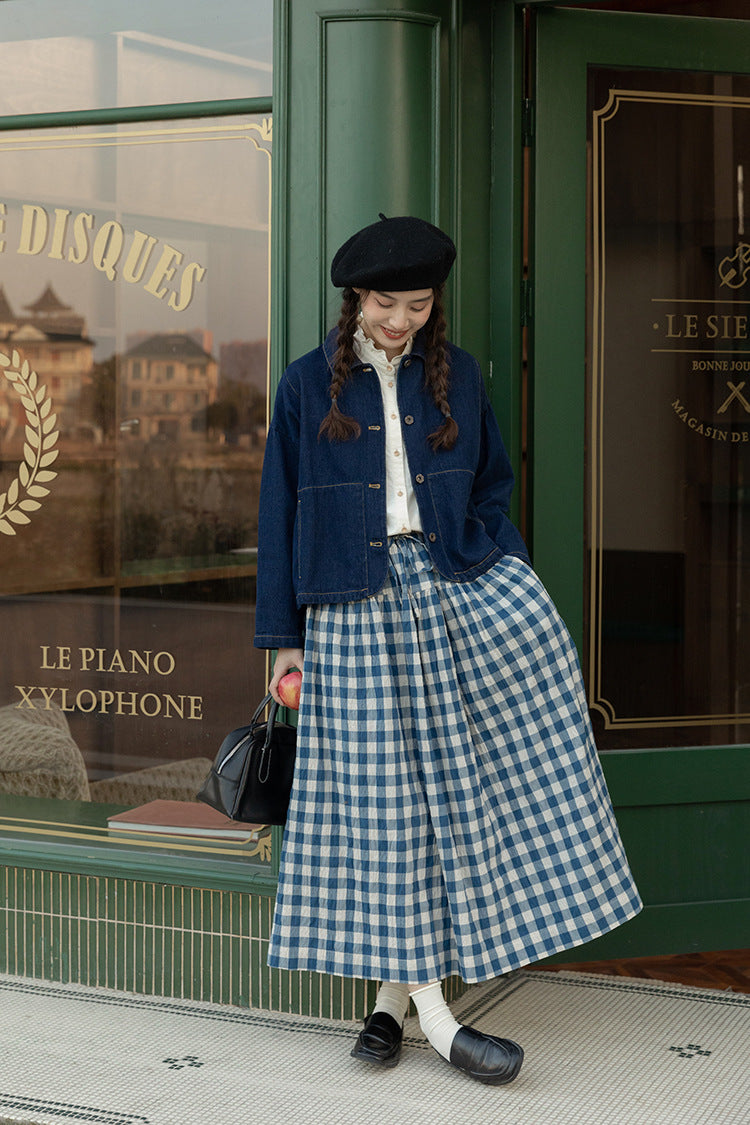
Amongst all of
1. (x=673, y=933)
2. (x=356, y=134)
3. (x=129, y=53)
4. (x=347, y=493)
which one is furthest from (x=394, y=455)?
(x=673, y=933)

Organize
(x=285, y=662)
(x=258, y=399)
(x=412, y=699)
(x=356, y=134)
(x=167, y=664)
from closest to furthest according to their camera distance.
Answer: (x=412, y=699) < (x=285, y=662) < (x=356, y=134) < (x=258, y=399) < (x=167, y=664)

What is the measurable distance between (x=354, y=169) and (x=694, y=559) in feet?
4.50

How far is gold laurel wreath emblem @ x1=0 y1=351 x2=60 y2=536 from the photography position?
3.30 m

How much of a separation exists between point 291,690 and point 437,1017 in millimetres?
777

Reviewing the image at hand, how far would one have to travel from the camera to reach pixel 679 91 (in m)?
3.27

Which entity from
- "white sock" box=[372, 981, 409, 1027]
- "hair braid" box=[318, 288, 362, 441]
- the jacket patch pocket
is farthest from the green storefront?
the jacket patch pocket

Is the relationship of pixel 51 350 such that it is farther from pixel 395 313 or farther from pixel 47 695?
pixel 395 313

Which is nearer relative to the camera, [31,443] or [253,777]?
[253,777]

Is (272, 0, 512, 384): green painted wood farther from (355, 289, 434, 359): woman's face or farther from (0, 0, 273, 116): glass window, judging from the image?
(355, 289, 434, 359): woman's face

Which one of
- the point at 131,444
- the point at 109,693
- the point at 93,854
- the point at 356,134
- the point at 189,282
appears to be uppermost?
the point at 356,134

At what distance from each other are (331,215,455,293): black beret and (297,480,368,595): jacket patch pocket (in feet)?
1.40

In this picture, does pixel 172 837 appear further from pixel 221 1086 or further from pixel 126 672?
pixel 221 1086

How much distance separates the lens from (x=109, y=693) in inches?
129

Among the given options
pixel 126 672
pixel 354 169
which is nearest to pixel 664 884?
Answer: pixel 126 672
